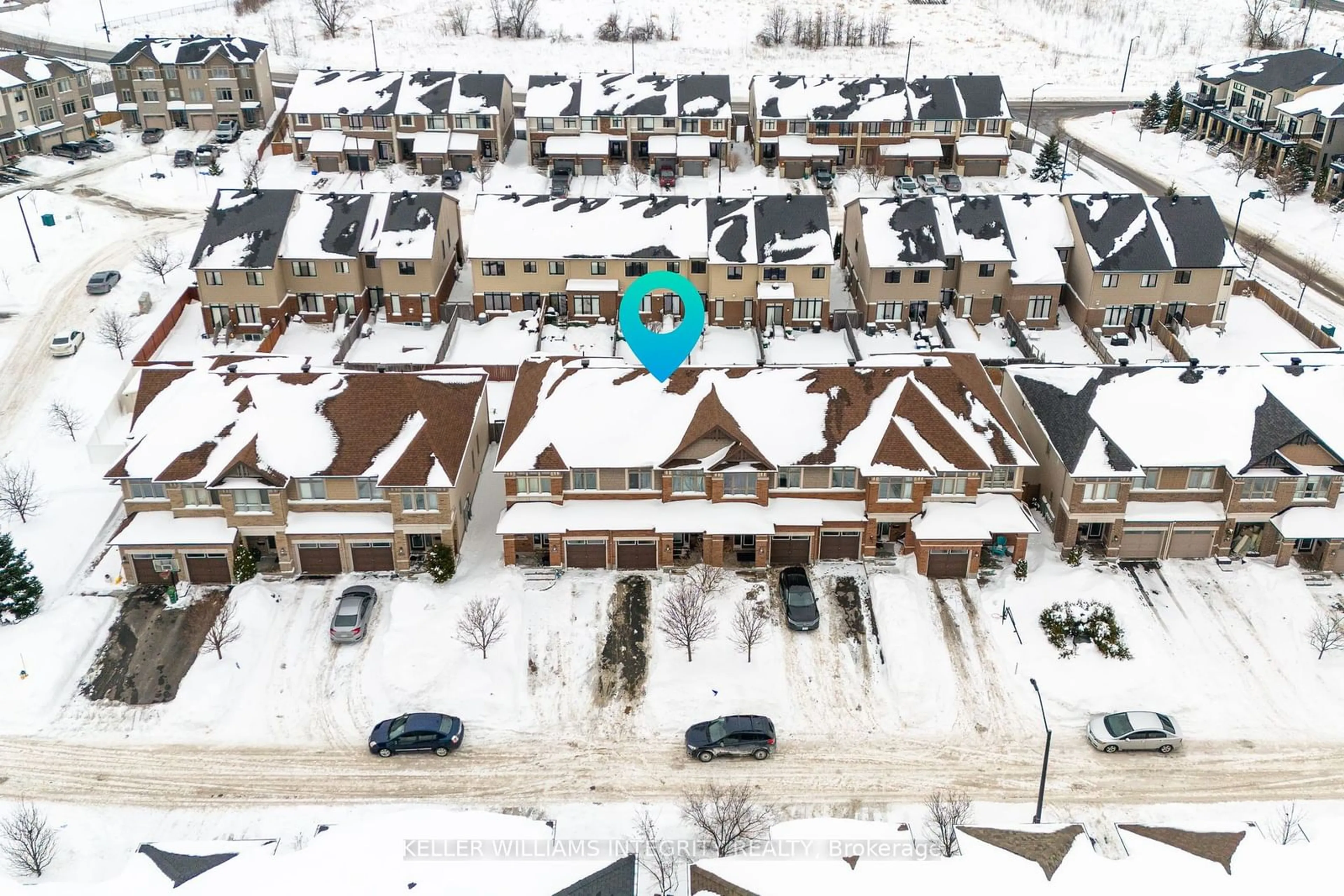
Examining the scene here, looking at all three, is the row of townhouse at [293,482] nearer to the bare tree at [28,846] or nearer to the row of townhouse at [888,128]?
the bare tree at [28,846]

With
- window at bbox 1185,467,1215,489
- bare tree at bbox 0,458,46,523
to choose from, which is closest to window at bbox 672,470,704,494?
window at bbox 1185,467,1215,489

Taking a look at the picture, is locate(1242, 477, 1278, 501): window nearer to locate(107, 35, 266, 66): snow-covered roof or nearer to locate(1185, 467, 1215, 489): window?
locate(1185, 467, 1215, 489): window

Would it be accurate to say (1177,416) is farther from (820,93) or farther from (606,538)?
(820,93)

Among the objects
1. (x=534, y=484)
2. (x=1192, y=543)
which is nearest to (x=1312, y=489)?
(x=1192, y=543)

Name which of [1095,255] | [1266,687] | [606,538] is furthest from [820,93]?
[1266,687]

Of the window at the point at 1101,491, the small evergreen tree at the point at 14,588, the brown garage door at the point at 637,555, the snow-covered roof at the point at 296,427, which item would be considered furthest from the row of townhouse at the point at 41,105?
the window at the point at 1101,491
